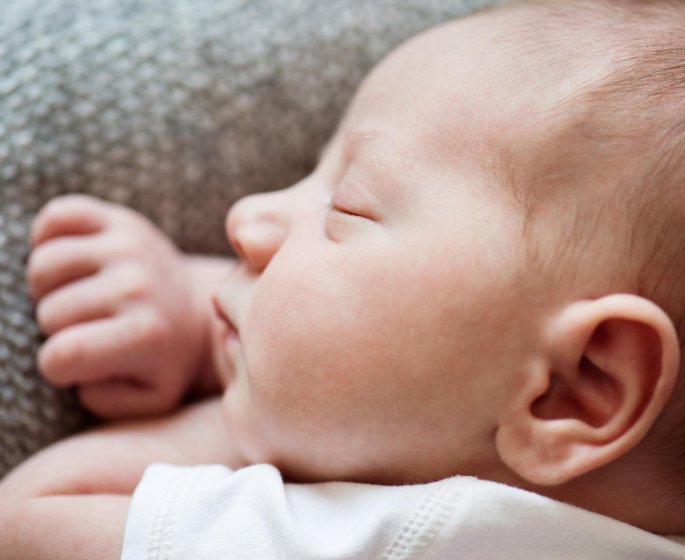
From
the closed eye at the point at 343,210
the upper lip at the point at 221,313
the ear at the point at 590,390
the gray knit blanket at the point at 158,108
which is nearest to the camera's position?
the ear at the point at 590,390

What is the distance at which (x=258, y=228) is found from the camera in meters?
0.91

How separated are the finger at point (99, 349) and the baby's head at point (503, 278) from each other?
0.70 ft

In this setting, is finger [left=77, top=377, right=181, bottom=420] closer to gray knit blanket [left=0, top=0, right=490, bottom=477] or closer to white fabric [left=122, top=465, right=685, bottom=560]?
gray knit blanket [left=0, top=0, right=490, bottom=477]

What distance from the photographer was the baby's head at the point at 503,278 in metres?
0.75

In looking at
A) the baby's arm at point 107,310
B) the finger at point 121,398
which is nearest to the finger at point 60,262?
the baby's arm at point 107,310

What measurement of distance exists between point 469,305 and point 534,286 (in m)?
0.06

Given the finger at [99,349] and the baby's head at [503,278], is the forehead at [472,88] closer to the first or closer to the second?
the baby's head at [503,278]

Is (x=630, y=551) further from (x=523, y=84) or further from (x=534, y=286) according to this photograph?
(x=523, y=84)

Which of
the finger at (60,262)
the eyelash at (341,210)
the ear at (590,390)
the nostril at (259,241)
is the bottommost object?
the ear at (590,390)

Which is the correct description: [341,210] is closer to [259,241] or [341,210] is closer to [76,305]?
[259,241]

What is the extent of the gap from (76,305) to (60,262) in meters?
0.06

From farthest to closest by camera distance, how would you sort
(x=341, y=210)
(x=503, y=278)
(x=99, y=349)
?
(x=99, y=349), (x=341, y=210), (x=503, y=278)

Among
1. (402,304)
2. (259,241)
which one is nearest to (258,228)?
(259,241)

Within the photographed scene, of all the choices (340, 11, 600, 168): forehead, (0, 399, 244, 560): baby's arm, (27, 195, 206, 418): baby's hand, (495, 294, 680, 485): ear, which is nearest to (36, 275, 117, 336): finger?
(27, 195, 206, 418): baby's hand
